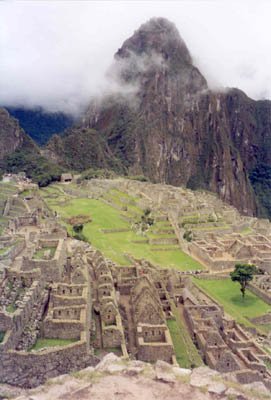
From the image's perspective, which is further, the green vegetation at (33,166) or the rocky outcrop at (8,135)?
the rocky outcrop at (8,135)

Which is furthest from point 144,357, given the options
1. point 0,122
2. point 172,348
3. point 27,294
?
point 0,122

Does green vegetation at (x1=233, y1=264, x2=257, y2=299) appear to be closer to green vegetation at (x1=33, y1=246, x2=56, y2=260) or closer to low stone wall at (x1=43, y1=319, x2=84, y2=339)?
green vegetation at (x1=33, y1=246, x2=56, y2=260)

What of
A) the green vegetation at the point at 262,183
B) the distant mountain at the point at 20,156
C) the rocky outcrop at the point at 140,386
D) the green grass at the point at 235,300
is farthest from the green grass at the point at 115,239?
the green vegetation at the point at 262,183

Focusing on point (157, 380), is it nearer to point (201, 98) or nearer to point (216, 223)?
point (216, 223)

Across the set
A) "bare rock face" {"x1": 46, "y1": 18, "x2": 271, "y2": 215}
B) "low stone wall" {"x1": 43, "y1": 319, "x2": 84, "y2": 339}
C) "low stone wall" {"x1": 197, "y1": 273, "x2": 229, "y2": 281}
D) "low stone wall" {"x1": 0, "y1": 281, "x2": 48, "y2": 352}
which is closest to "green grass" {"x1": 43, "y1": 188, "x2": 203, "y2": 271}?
"low stone wall" {"x1": 197, "y1": 273, "x2": 229, "y2": 281}

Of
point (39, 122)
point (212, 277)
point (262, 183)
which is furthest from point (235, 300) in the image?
point (262, 183)

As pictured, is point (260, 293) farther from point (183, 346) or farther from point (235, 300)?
point (183, 346)

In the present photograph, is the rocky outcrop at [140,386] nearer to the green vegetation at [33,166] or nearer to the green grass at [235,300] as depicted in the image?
the green grass at [235,300]
